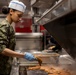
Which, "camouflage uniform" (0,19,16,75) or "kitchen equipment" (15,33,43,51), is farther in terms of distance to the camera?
"kitchen equipment" (15,33,43,51)

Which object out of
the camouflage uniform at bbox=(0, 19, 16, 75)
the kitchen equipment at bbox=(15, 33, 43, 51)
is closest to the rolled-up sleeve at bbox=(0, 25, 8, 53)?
the camouflage uniform at bbox=(0, 19, 16, 75)

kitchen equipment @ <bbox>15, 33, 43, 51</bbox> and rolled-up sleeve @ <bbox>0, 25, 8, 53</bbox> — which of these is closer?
rolled-up sleeve @ <bbox>0, 25, 8, 53</bbox>

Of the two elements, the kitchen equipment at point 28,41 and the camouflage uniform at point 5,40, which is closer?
the camouflage uniform at point 5,40

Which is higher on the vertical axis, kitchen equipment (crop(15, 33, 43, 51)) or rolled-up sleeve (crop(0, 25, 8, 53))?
rolled-up sleeve (crop(0, 25, 8, 53))

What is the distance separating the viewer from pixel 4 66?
7.80 feet

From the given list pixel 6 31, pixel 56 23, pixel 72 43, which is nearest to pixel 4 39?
pixel 6 31

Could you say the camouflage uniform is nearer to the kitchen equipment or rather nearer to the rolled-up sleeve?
the rolled-up sleeve

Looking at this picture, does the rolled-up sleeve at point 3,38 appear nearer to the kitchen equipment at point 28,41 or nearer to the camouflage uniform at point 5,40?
the camouflage uniform at point 5,40

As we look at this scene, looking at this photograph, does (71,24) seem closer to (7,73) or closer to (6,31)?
(6,31)

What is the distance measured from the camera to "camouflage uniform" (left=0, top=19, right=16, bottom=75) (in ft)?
7.18

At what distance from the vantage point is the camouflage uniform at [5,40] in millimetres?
2189

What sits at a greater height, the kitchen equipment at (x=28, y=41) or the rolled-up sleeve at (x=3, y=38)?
the rolled-up sleeve at (x=3, y=38)

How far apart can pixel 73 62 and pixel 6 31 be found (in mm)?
1042

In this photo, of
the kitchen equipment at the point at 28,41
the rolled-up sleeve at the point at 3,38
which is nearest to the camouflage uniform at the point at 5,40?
the rolled-up sleeve at the point at 3,38
